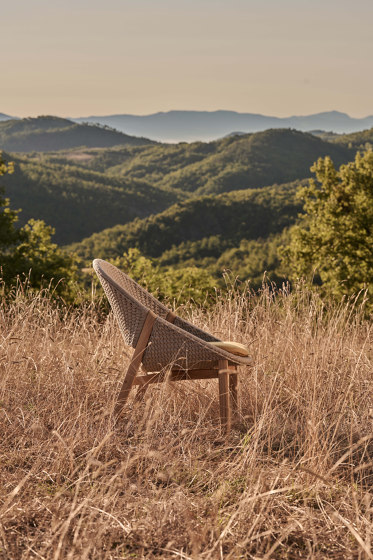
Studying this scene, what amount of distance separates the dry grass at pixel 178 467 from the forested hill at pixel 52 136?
133635mm

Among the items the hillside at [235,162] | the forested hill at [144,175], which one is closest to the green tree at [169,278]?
the forested hill at [144,175]

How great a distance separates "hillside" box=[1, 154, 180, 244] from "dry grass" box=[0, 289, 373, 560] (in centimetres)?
5434

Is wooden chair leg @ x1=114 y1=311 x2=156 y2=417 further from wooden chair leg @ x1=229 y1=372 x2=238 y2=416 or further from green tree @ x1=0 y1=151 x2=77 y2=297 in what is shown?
green tree @ x1=0 y1=151 x2=77 y2=297

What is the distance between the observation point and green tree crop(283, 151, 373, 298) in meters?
16.8

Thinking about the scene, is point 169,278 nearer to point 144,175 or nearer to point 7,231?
point 7,231

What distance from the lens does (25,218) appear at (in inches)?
2261

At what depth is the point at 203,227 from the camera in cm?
5212

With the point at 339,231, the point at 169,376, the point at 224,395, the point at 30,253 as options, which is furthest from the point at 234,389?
A: the point at 339,231

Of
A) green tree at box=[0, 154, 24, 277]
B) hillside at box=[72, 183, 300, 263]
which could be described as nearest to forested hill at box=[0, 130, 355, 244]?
hillside at box=[72, 183, 300, 263]

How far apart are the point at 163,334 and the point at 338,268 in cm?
1494

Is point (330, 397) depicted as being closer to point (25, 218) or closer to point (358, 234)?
point (358, 234)

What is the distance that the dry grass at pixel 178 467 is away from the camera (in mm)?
1729

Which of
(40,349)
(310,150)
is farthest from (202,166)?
(40,349)

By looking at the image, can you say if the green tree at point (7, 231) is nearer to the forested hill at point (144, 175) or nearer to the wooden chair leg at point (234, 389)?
the wooden chair leg at point (234, 389)
